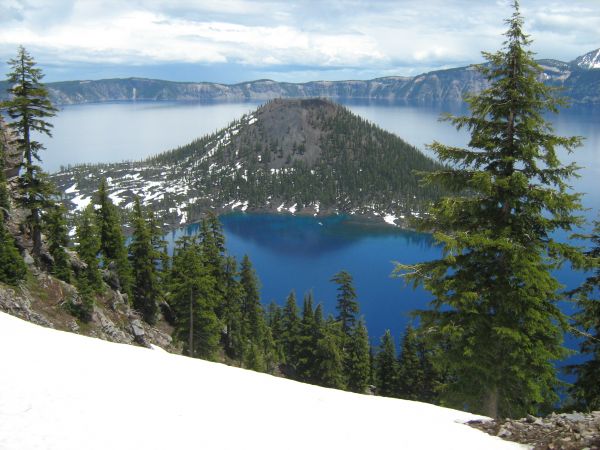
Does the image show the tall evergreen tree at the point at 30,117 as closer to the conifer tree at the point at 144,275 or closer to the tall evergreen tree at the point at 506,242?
the conifer tree at the point at 144,275

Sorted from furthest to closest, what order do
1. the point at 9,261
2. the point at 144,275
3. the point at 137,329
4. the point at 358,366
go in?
1. the point at 358,366
2. the point at 144,275
3. the point at 137,329
4. the point at 9,261

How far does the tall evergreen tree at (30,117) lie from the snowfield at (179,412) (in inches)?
719

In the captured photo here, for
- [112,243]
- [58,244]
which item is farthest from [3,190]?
[112,243]

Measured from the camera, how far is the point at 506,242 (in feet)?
44.2

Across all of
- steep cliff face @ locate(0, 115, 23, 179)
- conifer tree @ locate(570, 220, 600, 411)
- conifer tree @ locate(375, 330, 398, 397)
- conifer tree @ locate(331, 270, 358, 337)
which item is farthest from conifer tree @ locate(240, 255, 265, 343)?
conifer tree @ locate(570, 220, 600, 411)

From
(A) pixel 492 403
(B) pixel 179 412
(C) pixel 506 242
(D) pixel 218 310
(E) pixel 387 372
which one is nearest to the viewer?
(B) pixel 179 412

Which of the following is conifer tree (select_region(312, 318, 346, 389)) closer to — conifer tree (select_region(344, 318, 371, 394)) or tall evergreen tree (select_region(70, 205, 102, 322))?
conifer tree (select_region(344, 318, 371, 394))

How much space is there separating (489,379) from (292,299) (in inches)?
1947

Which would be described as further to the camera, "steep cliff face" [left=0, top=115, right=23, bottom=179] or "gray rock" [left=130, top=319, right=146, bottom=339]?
"gray rock" [left=130, top=319, right=146, bottom=339]

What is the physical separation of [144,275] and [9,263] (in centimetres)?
1783

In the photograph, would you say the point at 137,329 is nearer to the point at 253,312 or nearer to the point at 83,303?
the point at 83,303

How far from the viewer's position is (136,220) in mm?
42906

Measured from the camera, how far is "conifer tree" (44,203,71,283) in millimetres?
35531

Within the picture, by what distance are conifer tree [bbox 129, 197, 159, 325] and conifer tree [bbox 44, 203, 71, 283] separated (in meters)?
8.25
